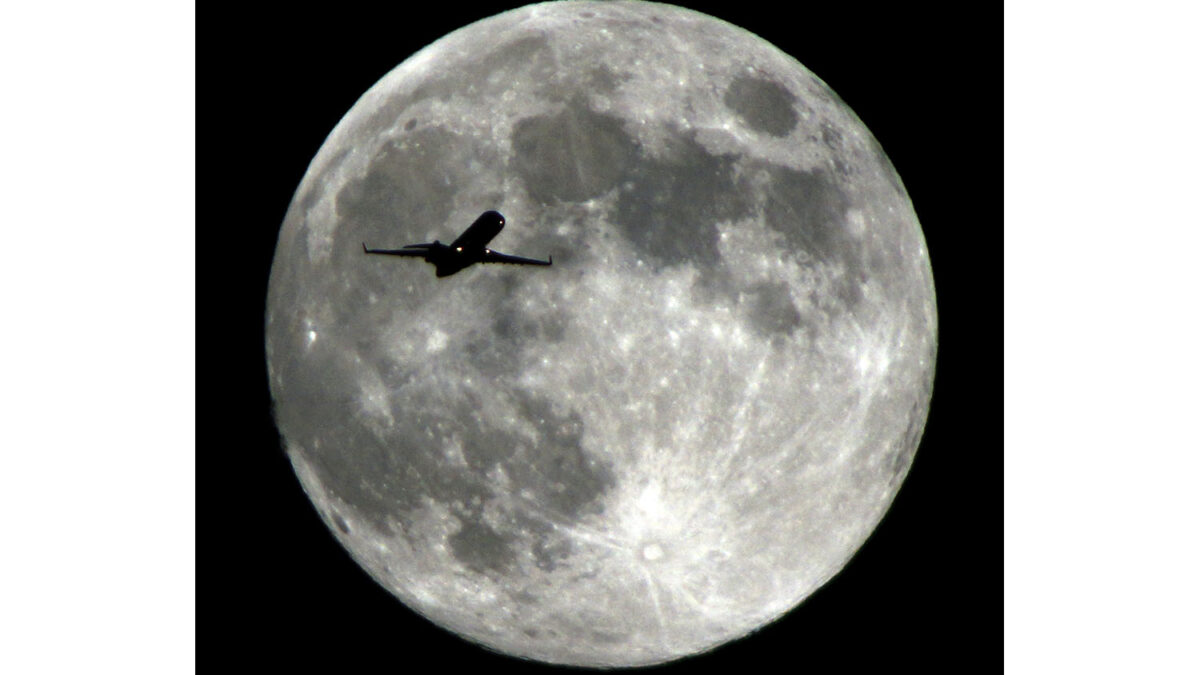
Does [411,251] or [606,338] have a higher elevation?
[411,251]

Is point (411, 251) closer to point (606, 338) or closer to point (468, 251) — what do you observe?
point (468, 251)

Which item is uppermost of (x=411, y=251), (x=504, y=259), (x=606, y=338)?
(x=504, y=259)

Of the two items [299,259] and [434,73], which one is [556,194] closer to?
[434,73]

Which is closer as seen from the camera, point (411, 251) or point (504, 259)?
point (504, 259)

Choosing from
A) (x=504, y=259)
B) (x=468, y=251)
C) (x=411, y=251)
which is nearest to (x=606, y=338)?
(x=504, y=259)

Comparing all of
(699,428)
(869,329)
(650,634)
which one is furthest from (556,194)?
(650,634)

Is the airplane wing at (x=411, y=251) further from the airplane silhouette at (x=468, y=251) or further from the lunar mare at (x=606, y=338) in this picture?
the lunar mare at (x=606, y=338)
